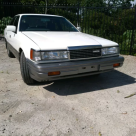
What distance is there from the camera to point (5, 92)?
3.32 m

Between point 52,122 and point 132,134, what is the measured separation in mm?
1120

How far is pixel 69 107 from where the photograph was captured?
2812mm

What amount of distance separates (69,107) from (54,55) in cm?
97

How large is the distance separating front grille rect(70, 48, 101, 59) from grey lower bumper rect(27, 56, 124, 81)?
10 cm

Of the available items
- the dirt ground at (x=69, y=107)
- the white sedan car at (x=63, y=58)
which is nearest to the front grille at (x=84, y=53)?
the white sedan car at (x=63, y=58)

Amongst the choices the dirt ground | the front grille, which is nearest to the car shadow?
the dirt ground

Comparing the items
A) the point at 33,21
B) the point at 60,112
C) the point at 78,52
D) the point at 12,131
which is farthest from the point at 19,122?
the point at 33,21

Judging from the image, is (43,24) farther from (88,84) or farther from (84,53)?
(88,84)

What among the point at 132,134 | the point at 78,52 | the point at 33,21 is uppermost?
the point at 33,21

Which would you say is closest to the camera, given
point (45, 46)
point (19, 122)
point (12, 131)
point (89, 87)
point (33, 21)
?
point (12, 131)

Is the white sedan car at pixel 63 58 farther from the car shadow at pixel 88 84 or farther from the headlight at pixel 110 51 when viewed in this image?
the car shadow at pixel 88 84

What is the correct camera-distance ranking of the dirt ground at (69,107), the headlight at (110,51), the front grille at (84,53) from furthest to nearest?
1. the headlight at (110,51)
2. the front grille at (84,53)
3. the dirt ground at (69,107)

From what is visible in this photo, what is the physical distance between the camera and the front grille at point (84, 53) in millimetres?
3031

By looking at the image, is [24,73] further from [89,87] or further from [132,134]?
[132,134]
